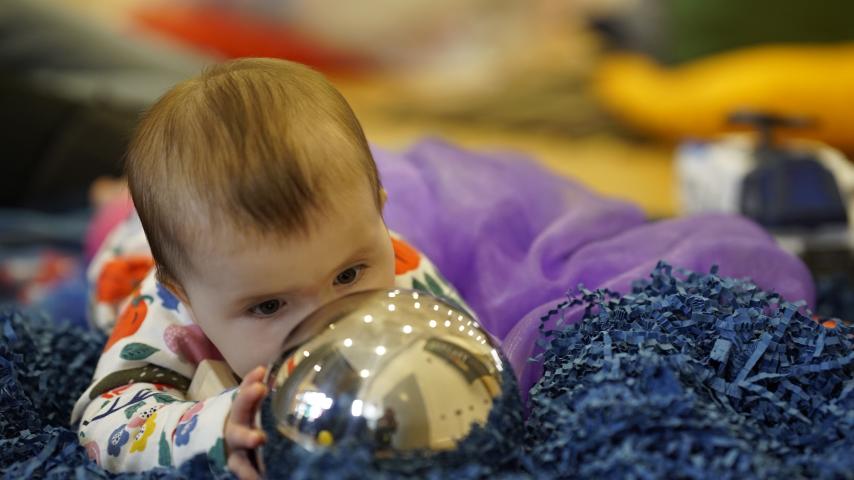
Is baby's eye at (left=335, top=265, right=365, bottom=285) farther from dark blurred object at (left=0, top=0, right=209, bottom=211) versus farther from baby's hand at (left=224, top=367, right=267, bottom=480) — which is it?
dark blurred object at (left=0, top=0, right=209, bottom=211)

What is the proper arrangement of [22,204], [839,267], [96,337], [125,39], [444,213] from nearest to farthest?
[96,337] < [444,213] < [839,267] < [22,204] < [125,39]

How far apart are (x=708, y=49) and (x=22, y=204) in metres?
1.53

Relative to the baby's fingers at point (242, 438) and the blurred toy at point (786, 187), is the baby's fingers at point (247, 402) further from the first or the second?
the blurred toy at point (786, 187)

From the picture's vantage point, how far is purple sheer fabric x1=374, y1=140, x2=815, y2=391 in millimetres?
1005

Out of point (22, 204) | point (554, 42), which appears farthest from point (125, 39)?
point (554, 42)

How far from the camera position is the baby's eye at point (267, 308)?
0.75 metres

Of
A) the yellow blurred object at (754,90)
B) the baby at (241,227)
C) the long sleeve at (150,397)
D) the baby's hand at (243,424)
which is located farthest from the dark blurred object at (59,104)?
the yellow blurred object at (754,90)

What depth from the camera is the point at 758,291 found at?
873mm

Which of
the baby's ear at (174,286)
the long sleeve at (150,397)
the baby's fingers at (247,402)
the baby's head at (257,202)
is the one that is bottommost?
the long sleeve at (150,397)

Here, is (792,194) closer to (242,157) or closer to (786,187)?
(786,187)

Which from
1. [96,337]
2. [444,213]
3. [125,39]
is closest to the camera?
[96,337]

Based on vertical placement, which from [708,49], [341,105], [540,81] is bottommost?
[540,81]

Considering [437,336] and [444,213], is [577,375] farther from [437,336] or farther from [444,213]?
[444,213]

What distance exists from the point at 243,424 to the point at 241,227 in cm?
13
